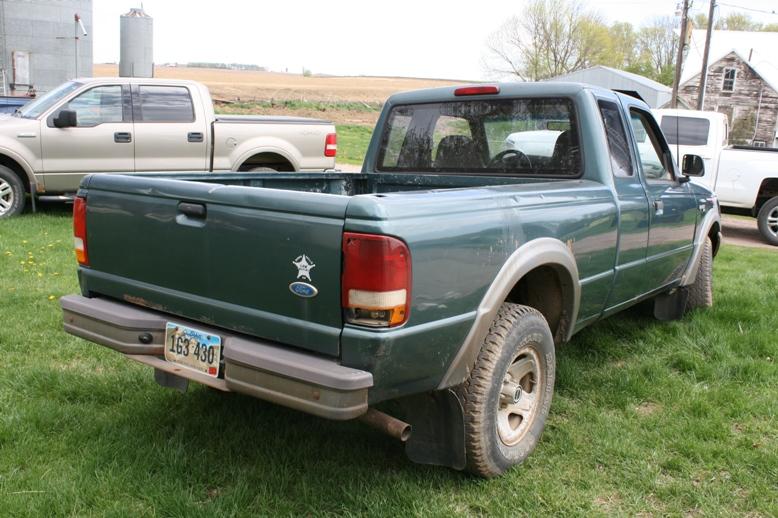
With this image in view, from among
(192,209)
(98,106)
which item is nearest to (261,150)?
(98,106)

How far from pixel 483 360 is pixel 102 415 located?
198 cm

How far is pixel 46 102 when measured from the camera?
9211 mm

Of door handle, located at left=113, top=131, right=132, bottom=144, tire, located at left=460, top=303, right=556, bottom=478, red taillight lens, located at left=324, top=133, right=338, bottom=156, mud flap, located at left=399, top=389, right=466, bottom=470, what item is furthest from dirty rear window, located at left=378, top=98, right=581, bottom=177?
door handle, located at left=113, top=131, right=132, bottom=144

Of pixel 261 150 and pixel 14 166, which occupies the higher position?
pixel 261 150

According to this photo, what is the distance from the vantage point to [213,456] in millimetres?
3262

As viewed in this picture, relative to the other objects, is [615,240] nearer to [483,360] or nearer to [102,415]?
[483,360]

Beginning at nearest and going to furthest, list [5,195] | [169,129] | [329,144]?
[5,195], [169,129], [329,144]

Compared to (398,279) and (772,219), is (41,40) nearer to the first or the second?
(772,219)

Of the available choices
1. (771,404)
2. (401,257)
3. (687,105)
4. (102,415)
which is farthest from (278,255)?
(687,105)

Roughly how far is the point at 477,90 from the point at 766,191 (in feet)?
28.9

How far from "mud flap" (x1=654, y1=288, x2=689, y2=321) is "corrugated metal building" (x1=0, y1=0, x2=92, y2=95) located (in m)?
19.4

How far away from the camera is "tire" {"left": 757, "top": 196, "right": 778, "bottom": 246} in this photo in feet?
36.1

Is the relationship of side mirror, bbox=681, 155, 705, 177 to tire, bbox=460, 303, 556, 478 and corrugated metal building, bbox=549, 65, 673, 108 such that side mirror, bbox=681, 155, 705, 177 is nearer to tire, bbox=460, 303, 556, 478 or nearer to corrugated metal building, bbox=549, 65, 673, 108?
tire, bbox=460, 303, 556, 478

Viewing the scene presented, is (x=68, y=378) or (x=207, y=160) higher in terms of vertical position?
(x=207, y=160)
